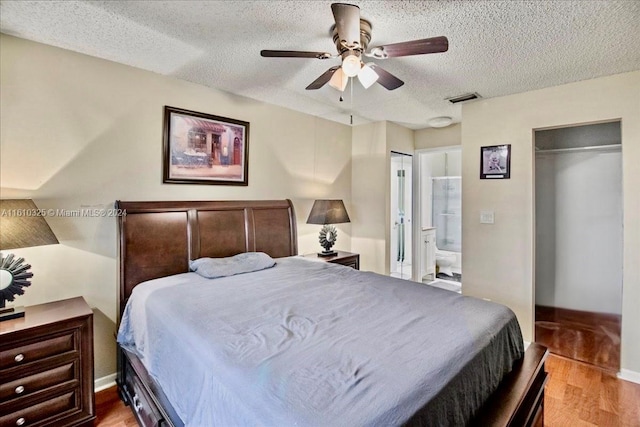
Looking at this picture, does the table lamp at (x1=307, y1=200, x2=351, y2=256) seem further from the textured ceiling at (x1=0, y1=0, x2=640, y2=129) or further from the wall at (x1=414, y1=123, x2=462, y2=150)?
the wall at (x1=414, y1=123, x2=462, y2=150)

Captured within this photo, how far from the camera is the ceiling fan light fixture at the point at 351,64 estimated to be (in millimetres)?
1780

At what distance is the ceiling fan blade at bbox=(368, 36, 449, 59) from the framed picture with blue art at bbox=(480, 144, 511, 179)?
190 cm

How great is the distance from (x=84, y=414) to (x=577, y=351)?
Answer: 3987 mm

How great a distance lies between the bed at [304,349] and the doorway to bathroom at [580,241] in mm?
1788

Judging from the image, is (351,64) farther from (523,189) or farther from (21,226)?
(523,189)

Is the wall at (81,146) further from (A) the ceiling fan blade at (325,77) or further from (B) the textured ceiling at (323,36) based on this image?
(A) the ceiling fan blade at (325,77)

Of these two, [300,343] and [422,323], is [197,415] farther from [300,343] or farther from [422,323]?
[422,323]

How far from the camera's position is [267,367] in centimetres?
114

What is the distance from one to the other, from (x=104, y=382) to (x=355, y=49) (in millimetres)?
2924

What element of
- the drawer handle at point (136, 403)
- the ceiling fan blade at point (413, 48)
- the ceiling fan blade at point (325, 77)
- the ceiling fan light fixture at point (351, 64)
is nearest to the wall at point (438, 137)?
the ceiling fan blade at point (325, 77)

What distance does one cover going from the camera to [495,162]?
10.7 ft

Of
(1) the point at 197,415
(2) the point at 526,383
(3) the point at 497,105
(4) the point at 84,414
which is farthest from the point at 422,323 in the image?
(3) the point at 497,105

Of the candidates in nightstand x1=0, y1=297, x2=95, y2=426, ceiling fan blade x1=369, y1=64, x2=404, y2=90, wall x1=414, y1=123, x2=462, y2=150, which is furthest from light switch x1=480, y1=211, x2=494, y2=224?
nightstand x1=0, y1=297, x2=95, y2=426

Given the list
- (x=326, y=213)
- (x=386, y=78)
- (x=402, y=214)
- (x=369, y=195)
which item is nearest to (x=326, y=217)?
(x=326, y=213)
